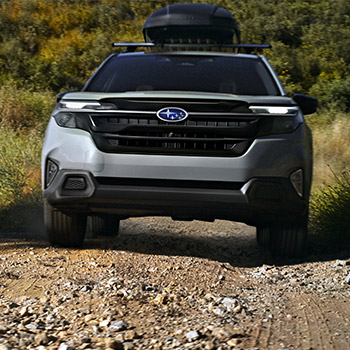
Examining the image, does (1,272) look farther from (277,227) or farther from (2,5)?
(2,5)

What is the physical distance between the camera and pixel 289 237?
5.28m

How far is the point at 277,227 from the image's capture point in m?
5.30

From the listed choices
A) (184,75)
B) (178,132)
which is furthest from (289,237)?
(184,75)

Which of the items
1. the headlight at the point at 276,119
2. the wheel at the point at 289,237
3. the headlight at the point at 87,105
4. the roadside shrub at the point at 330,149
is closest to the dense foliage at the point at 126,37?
the roadside shrub at the point at 330,149

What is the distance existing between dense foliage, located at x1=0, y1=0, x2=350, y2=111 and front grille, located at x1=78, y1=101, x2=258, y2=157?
40.1 feet

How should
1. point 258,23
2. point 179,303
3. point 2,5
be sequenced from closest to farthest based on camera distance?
point 179,303 → point 258,23 → point 2,5

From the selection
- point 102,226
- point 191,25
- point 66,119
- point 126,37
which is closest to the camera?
point 66,119

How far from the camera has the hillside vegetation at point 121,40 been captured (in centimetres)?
1420

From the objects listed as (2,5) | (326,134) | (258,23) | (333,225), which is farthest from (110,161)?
(2,5)

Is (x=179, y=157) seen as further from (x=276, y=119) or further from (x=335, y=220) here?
(x=335, y=220)

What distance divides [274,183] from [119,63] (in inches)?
88.5

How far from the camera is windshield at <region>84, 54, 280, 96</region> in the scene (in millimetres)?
5828

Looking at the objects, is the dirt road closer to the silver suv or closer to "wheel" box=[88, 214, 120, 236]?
the silver suv

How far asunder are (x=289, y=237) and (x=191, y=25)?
4924 millimetres
